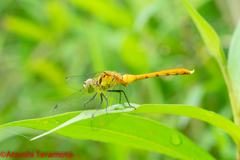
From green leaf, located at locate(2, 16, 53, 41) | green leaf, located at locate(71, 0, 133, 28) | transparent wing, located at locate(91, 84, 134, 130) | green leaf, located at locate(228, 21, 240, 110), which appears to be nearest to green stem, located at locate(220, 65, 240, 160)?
green leaf, located at locate(228, 21, 240, 110)

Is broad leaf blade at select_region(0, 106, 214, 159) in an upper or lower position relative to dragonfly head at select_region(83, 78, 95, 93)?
lower

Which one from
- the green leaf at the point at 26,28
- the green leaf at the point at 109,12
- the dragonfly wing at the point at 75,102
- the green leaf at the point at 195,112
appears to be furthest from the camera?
the green leaf at the point at 26,28

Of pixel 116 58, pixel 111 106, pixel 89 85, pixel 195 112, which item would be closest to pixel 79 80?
pixel 89 85

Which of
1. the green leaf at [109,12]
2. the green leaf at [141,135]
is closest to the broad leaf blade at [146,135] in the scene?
the green leaf at [141,135]

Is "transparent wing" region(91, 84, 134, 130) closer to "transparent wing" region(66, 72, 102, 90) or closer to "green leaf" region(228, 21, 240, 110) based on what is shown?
"transparent wing" region(66, 72, 102, 90)

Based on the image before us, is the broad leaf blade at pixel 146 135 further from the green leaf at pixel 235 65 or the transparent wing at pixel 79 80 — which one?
the transparent wing at pixel 79 80

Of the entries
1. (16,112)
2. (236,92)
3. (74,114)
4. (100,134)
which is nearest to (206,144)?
(236,92)
